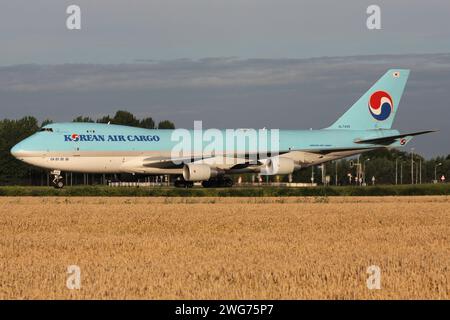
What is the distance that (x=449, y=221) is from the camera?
2989cm

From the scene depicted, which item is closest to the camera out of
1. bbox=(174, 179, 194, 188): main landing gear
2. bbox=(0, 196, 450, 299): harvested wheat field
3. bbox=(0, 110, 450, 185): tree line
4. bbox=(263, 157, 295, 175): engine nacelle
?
bbox=(0, 196, 450, 299): harvested wheat field

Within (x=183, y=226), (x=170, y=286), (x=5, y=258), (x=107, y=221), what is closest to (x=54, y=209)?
(x=107, y=221)

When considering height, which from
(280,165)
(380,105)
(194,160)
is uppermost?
(380,105)

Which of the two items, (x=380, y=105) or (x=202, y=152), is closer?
(x=202, y=152)

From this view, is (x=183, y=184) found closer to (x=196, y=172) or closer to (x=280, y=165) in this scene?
(x=196, y=172)

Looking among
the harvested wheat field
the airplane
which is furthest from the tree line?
the harvested wheat field

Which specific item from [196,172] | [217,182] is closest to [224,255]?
[196,172]

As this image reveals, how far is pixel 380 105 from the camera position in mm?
68812

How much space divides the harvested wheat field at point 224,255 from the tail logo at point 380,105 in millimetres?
36201

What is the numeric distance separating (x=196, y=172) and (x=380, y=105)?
A: 17.8 m

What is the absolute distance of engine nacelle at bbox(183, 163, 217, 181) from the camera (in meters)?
59.3

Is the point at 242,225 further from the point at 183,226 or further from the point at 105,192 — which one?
the point at 105,192

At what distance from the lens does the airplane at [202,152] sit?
188 ft

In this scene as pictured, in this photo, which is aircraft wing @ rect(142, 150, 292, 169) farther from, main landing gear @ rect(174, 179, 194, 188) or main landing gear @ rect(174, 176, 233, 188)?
main landing gear @ rect(174, 179, 194, 188)
